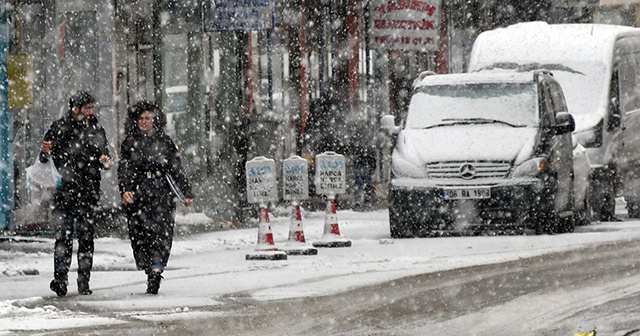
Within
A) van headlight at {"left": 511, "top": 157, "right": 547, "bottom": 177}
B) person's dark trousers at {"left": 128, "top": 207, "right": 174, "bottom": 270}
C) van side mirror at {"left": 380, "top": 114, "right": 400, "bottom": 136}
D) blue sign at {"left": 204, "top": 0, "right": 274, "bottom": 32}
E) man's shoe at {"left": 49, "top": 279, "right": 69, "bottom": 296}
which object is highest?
blue sign at {"left": 204, "top": 0, "right": 274, "bottom": 32}

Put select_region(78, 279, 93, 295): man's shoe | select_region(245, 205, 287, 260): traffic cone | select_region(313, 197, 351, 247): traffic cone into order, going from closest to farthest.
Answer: select_region(78, 279, 93, 295): man's shoe, select_region(245, 205, 287, 260): traffic cone, select_region(313, 197, 351, 247): traffic cone

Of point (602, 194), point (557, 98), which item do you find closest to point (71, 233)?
point (557, 98)

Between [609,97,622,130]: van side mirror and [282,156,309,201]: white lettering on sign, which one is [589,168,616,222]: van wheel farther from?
[282,156,309,201]: white lettering on sign

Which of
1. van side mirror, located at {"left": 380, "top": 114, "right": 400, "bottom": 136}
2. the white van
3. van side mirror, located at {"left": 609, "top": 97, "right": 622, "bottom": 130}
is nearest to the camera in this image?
van side mirror, located at {"left": 380, "top": 114, "right": 400, "bottom": 136}

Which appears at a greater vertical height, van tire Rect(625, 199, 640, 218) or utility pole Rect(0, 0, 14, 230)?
utility pole Rect(0, 0, 14, 230)

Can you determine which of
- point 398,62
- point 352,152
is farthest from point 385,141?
point 352,152

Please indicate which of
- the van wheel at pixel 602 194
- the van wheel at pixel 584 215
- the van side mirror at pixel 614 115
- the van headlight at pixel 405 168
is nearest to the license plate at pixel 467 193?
the van headlight at pixel 405 168

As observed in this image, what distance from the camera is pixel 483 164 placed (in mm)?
20547

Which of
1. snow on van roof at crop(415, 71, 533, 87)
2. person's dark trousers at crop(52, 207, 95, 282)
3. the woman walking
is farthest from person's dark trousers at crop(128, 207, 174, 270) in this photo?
snow on van roof at crop(415, 71, 533, 87)

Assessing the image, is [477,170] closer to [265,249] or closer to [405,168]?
[405,168]

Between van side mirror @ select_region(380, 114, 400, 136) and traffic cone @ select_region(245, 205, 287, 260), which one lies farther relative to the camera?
van side mirror @ select_region(380, 114, 400, 136)

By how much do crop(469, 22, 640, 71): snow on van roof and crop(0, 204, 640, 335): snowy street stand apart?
2.79m

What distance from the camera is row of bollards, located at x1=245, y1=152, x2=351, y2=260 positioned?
18.2 metres

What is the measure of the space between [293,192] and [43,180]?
214 inches
